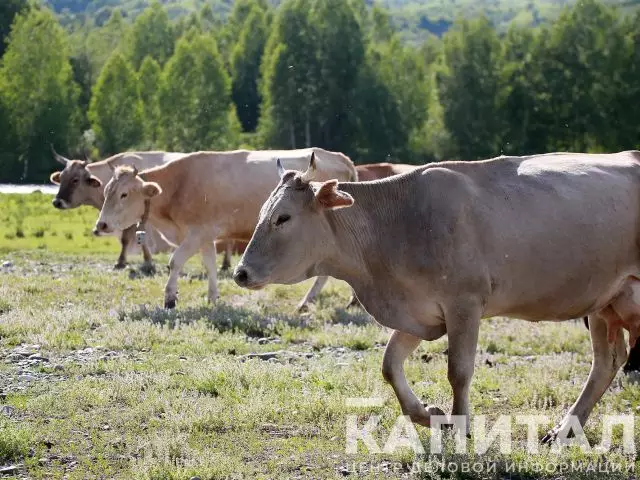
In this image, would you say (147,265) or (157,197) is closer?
(157,197)

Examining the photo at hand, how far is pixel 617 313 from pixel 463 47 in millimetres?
64227

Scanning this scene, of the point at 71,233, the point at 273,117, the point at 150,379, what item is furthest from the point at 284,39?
the point at 150,379

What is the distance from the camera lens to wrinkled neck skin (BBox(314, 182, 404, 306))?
8.31m

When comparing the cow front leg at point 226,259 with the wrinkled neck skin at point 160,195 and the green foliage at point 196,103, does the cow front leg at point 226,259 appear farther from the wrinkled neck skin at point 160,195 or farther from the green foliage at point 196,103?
the green foliage at point 196,103

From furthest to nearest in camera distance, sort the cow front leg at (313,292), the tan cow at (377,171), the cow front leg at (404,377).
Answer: the tan cow at (377,171) → the cow front leg at (313,292) → the cow front leg at (404,377)

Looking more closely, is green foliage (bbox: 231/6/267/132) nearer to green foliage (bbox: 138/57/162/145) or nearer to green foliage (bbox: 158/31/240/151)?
green foliage (bbox: 158/31/240/151)

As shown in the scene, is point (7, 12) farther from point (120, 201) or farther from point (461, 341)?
point (461, 341)

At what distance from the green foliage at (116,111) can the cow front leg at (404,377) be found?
196 ft

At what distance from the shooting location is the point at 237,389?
9.74 m

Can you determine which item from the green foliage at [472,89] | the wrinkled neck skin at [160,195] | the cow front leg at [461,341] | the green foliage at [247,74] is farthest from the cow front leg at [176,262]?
the green foliage at [247,74]

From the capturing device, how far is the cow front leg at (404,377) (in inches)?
327

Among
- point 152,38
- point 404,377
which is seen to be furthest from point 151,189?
point 152,38

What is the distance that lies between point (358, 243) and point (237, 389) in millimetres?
2266

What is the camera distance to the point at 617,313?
8758 mm
